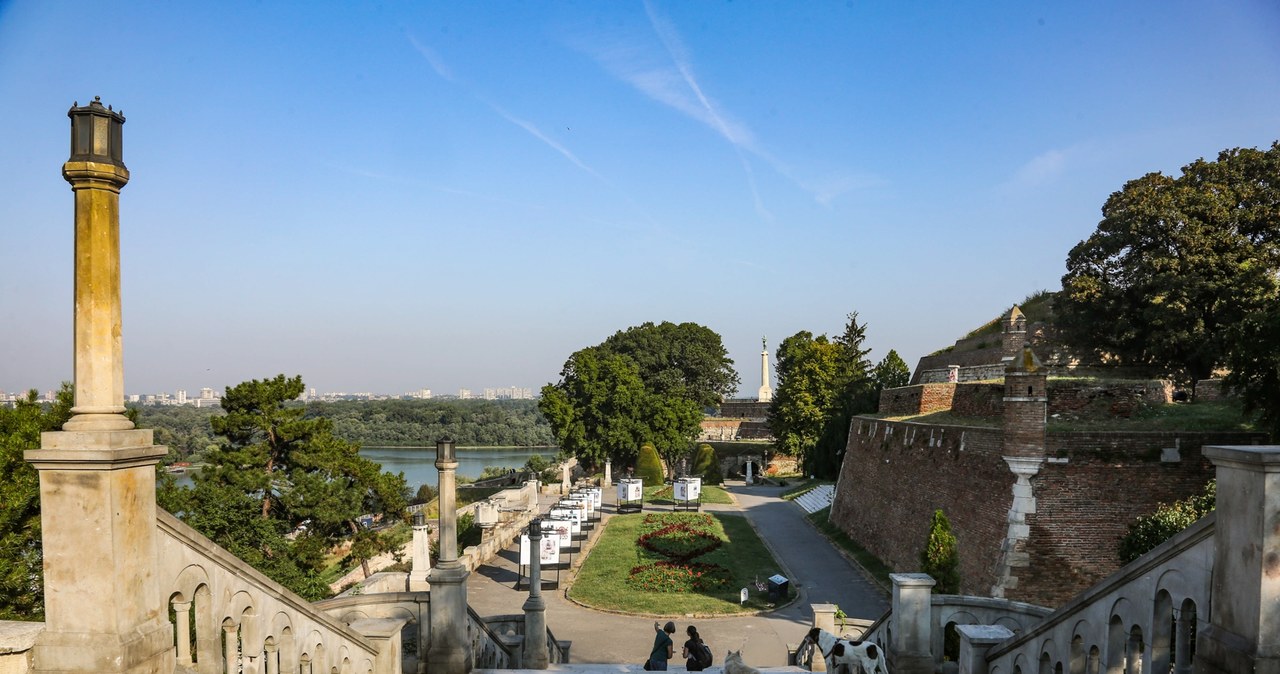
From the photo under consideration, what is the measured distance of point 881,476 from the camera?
2502cm

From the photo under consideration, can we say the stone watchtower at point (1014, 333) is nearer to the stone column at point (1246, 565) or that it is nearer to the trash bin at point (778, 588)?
the trash bin at point (778, 588)

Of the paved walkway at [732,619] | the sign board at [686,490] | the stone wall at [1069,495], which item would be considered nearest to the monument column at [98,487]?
the paved walkway at [732,619]

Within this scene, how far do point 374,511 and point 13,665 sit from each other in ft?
73.3

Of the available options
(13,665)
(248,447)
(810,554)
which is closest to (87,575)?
(13,665)

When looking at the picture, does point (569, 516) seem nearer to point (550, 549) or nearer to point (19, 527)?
point (550, 549)

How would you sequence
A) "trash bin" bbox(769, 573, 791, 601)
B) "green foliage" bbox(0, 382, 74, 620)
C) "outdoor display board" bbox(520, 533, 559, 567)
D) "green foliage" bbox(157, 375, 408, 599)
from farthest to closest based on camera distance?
"outdoor display board" bbox(520, 533, 559, 567)
"green foliage" bbox(157, 375, 408, 599)
"trash bin" bbox(769, 573, 791, 601)
"green foliage" bbox(0, 382, 74, 620)

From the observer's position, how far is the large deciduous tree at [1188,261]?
2130cm

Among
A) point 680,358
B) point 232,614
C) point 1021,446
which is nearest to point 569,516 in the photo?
point 1021,446

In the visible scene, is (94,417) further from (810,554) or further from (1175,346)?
(1175,346)

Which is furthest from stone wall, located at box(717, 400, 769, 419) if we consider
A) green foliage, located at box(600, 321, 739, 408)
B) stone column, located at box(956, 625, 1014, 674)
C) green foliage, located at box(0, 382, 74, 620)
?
stone column, located at box(956, 625, 1014, 674)

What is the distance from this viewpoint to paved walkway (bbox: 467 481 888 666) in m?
15.9

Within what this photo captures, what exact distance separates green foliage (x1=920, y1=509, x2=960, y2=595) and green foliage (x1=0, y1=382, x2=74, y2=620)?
1659 cm

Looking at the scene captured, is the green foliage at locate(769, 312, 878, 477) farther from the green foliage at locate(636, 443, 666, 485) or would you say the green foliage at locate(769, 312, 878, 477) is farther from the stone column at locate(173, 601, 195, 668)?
the stone column at locate(173, 601, 195, 668)

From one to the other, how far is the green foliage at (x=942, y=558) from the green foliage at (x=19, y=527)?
16591 millimetres
